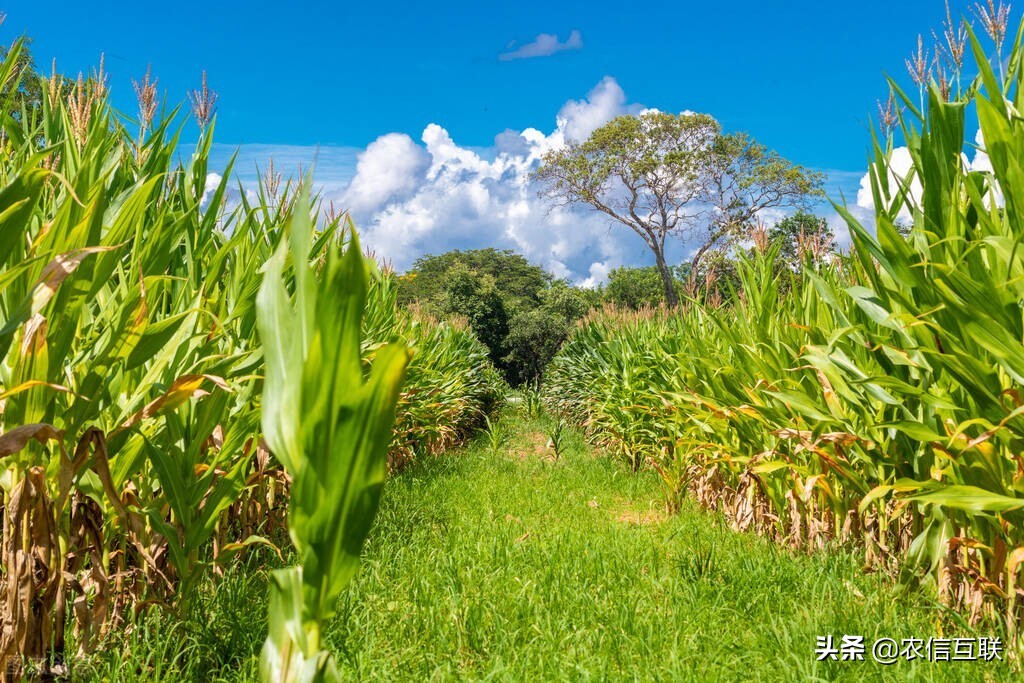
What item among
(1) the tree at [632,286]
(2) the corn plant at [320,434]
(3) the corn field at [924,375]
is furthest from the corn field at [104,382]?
(1) the tree at [632,286]

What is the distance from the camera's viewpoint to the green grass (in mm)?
2010

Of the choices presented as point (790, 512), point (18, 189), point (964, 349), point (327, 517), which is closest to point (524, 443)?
point (790, 512)

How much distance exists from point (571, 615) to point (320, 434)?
2439 millimetres

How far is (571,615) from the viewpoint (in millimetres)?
2582

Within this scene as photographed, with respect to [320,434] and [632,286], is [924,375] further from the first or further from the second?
[632,286]

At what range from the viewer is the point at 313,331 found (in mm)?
380

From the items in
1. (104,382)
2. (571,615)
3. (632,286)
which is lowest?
(571,615)

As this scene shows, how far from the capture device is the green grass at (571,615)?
201 centimetres

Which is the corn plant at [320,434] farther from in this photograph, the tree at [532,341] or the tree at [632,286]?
the tree at [632,286]

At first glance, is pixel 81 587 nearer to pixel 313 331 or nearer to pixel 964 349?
pixel 313 331

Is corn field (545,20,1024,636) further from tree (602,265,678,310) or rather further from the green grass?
tree (602,265,678,310)

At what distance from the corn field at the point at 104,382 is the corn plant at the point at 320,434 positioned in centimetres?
83

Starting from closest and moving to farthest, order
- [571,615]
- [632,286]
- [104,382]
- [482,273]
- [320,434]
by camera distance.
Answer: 1. [320,434]
2. [104,382]
3. [571,615]
4. [482,273]
5. [632,286]

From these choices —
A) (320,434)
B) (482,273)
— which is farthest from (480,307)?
(320,434)
